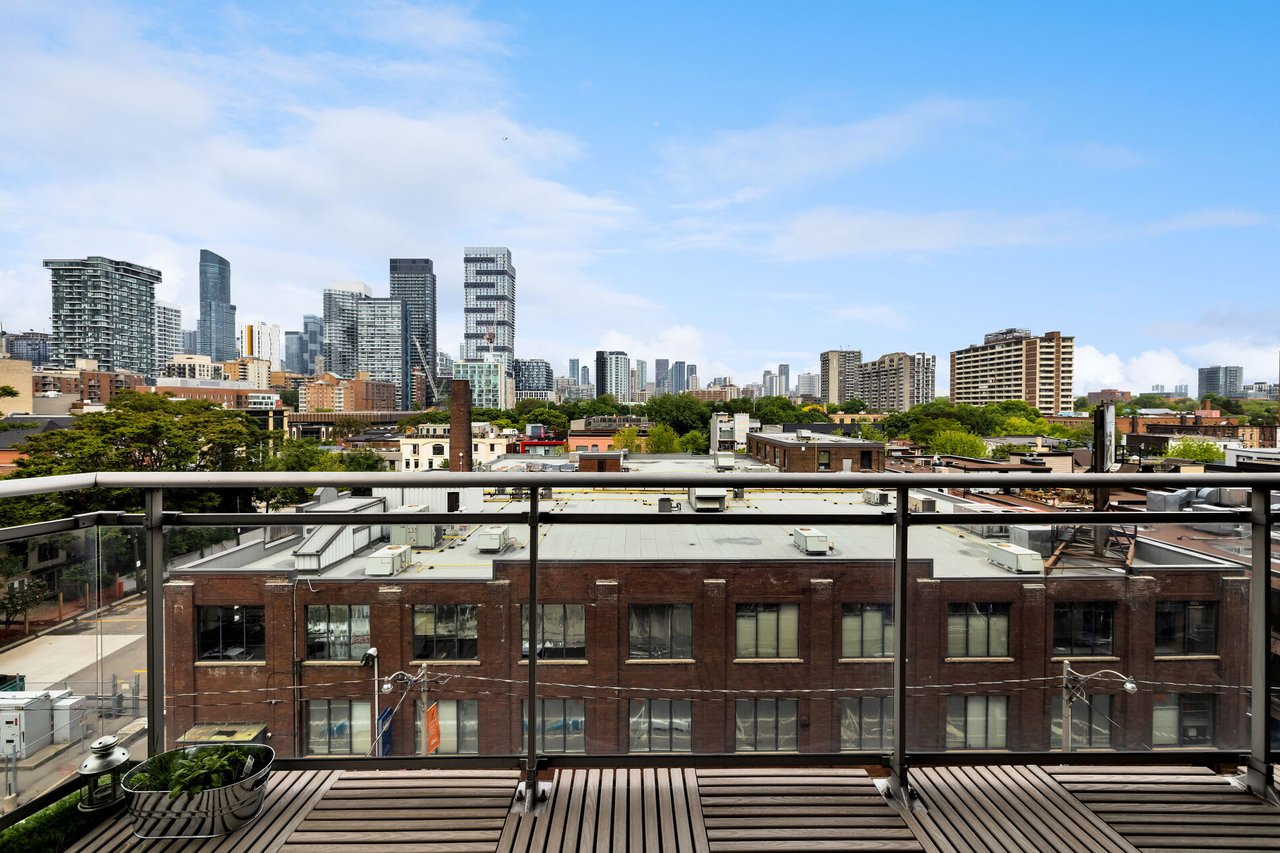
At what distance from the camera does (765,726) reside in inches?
93.3

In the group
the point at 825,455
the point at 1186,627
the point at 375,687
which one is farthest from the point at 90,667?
the point at 825,455

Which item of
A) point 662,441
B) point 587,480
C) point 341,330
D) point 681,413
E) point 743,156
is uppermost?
point 743,156

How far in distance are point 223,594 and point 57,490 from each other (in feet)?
1.88

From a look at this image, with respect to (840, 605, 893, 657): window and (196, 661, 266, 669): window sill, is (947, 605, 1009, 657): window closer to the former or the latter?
(840, 605, 893, 657): window

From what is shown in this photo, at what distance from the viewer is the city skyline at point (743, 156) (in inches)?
2613

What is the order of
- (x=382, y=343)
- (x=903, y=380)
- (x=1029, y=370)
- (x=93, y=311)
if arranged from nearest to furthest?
(x=93, y=311) → (x=1029, y=370) → (x=903, y=380) → (x=382, y=343)

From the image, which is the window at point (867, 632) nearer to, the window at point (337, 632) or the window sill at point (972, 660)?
the window sill at point (972, 660)

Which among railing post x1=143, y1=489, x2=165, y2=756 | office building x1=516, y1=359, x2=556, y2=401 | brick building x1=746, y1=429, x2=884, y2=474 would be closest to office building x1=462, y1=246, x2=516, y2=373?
office building x1=516, y1=359, x2=556, y2=401

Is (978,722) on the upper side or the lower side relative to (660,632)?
lower

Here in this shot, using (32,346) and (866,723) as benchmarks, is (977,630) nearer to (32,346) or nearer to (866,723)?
(866,723)

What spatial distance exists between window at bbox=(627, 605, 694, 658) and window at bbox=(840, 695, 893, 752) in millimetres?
645

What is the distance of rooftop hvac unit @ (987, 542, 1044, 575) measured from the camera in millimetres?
2285

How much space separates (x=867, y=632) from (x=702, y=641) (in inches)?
24.1

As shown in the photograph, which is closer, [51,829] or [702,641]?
[51,829]
